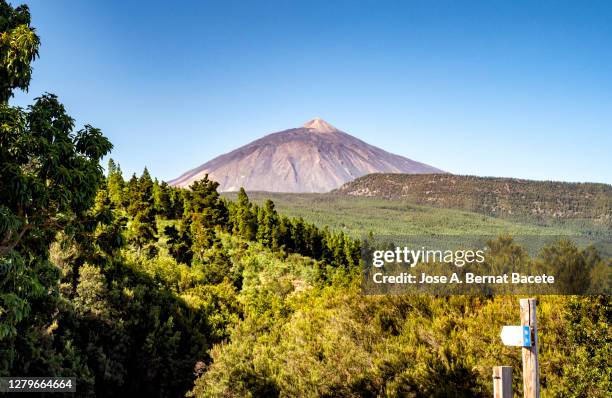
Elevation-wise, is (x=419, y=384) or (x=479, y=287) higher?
(x=479, y=287)

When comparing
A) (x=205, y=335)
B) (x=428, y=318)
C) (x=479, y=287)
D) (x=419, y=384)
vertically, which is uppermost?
(x=479, y=287)

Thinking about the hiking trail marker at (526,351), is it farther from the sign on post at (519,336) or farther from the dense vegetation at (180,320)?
the dense vegetation at (180,320)

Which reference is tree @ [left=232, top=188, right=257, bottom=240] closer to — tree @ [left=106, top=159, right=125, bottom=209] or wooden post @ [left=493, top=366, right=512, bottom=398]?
tree @ [left=106, top=159, right=125, bottom=209]

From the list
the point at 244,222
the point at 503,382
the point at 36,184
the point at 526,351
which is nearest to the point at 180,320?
the point at 36,184

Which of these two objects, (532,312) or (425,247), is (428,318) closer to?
(425,247)

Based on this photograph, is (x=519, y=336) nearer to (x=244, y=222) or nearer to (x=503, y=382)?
(x=503, y=382)

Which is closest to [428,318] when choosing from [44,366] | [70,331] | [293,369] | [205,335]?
[293,369]
